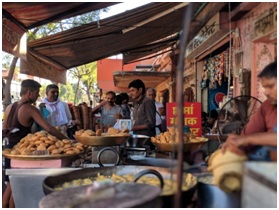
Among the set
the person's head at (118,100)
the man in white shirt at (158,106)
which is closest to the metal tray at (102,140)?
the man in white shirt at (158,106)

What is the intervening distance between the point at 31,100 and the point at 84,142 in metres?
0.98

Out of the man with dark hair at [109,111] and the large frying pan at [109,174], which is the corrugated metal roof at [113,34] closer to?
the man with dark hair at [109,111]

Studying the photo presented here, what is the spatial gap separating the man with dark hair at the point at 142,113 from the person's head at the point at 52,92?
1.60 meters

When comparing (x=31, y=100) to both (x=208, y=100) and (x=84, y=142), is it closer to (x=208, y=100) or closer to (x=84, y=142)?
(x=84, y=142)

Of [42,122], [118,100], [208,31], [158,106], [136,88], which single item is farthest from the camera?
[118,100]

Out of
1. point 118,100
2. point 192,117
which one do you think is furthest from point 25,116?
point 118,100

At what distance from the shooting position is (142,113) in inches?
179

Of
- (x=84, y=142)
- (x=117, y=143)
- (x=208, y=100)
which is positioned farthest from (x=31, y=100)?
(x=208, y=100)

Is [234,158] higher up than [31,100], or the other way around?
[31,100]

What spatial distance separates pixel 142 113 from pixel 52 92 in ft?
6.01

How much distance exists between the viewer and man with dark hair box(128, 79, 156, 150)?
14.6ft

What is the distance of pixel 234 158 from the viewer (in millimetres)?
1494

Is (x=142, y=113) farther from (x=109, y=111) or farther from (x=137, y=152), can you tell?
(x=109, y=111)

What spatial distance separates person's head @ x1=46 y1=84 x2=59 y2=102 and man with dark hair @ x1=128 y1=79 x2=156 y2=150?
160cm
